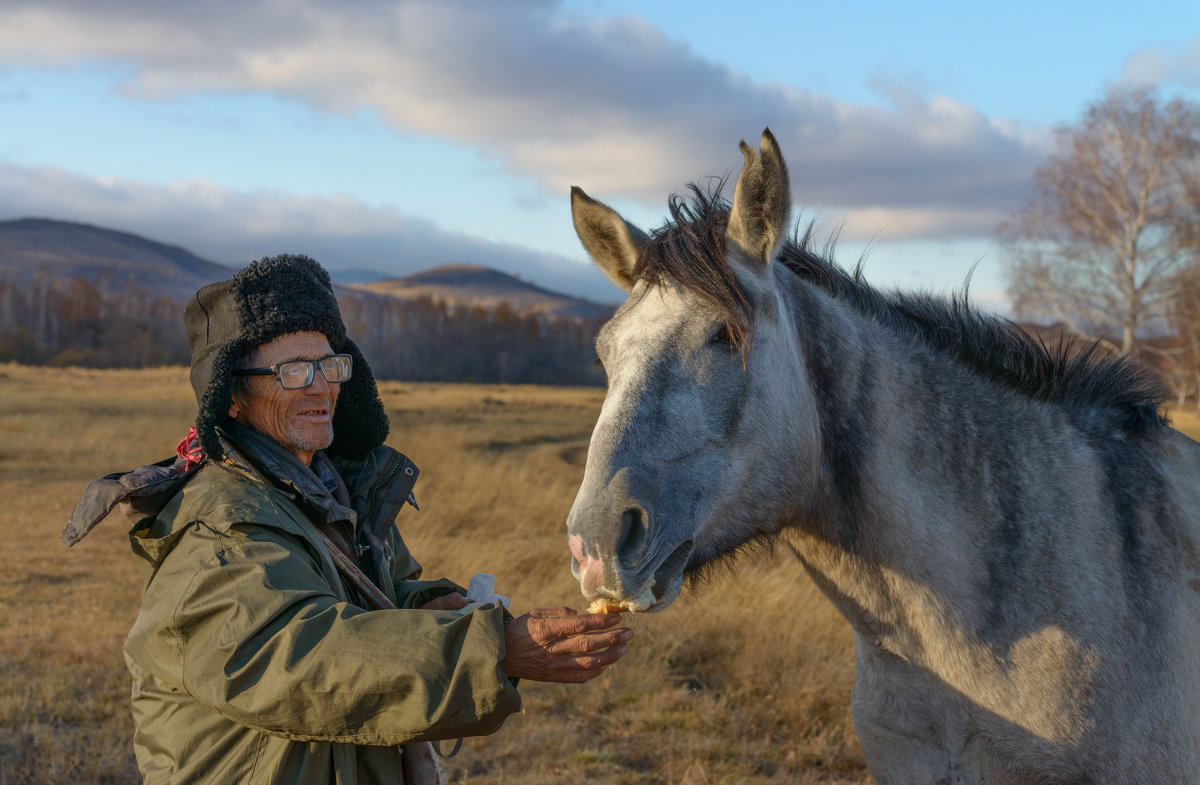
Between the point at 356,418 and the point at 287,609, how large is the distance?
1.12m

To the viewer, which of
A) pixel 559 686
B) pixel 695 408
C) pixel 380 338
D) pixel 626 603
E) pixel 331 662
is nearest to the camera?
pixel 331 662

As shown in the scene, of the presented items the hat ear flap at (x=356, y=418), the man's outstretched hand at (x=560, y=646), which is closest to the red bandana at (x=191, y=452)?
the hat ear flap at (x=356, y=418)

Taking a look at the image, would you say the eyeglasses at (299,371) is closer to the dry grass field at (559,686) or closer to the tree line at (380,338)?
the dry grass field at (559,686)

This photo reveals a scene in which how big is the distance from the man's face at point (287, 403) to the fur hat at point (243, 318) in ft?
0.14

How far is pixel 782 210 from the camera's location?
2457 mm

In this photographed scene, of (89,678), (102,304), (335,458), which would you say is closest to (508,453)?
(89,678)

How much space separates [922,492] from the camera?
8.32ft

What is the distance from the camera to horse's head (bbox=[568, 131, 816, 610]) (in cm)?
205

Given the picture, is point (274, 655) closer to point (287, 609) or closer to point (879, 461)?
point (287, 609)

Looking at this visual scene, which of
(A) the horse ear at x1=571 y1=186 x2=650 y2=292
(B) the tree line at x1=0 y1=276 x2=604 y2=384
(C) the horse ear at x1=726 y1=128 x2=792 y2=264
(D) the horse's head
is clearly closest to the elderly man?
(D) the horse's head

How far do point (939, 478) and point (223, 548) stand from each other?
81.4 inches

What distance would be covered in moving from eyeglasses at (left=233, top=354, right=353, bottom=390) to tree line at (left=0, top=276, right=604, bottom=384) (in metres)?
63.8

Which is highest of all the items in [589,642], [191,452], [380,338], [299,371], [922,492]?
[299,371]

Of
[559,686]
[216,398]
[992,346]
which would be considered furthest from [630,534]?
[559,686]
